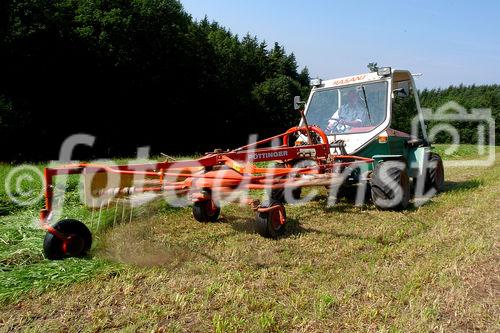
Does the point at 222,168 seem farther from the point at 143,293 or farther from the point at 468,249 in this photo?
the point at 468,249

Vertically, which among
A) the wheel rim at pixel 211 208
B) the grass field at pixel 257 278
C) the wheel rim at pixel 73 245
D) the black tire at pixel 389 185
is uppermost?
the black tire at pixel 389 185

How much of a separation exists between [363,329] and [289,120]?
1137 inches

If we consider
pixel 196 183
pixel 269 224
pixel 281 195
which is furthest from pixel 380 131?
pixel 196 183

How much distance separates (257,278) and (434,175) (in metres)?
5.62

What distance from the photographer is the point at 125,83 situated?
80.4 feet

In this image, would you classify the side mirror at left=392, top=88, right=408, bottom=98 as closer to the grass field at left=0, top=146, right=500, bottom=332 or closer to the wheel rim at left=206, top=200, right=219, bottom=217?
the grass field at left=0, top=146, right=500, bottom=332

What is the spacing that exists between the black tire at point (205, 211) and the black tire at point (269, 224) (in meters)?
1.02

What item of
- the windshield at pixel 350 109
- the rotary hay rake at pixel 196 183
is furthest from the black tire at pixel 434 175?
the rotary hay rake at pixel 196 183

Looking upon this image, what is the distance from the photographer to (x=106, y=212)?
575 centimetres

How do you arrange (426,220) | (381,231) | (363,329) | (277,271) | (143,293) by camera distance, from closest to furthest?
(363,329) → (143,293) → (277,271) → (381,231) → (426,220)

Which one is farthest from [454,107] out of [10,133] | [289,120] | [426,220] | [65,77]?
[426,220]

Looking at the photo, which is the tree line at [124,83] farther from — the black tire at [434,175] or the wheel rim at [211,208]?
the black tire at [434,175]

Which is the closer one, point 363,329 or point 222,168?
point 363,329

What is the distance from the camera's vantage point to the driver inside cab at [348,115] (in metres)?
7.60
